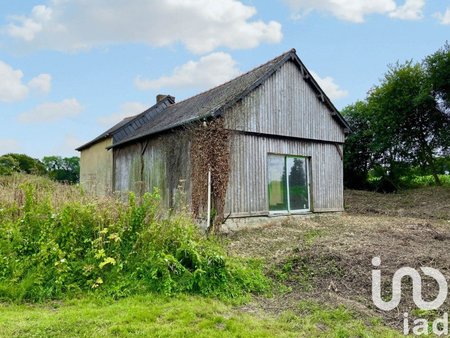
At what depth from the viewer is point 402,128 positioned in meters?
21.5

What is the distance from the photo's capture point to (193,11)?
35.9 feet

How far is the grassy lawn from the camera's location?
351cm

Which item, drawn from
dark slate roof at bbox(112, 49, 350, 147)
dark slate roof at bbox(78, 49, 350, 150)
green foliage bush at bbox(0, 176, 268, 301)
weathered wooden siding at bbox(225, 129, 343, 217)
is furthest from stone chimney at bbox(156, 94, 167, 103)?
green foliage bush at bbox(0, 176, 268, 301)

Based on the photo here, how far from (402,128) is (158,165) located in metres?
17.1

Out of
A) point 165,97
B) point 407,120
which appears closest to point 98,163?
point 165,97

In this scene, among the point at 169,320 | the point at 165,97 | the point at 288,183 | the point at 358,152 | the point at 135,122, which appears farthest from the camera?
the point at 358,152

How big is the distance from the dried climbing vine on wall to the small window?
2128mm

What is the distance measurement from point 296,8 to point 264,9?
4.17ft

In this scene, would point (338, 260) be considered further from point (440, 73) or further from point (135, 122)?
point (440, 73)

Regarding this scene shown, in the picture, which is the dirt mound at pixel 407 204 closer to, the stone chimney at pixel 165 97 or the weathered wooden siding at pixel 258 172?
the weathered wooden siding at pixel 258 172

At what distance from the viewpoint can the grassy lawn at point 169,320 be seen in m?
3.51

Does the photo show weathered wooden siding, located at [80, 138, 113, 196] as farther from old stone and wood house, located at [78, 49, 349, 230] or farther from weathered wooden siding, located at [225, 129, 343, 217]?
weathered wooden siding, located at [225, 129, 343, 217]

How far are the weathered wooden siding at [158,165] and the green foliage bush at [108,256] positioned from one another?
13.4 ft

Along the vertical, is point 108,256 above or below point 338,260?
above
